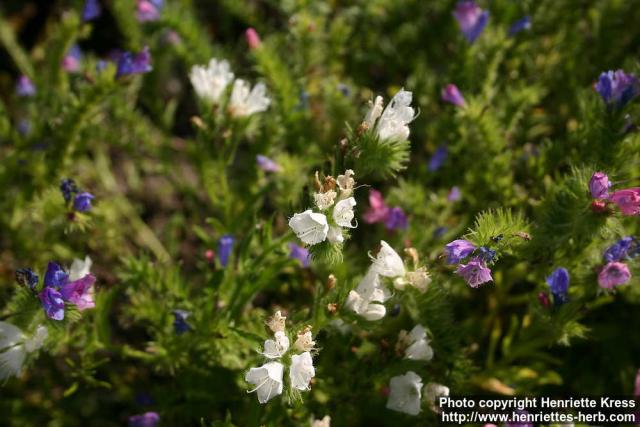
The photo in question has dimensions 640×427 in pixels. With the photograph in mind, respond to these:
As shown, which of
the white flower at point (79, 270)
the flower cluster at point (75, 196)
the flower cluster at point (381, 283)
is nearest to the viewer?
the flower cluster at point (381, 283)

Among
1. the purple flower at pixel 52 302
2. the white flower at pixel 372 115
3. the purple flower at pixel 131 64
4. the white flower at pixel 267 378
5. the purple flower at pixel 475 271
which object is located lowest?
the white flower at pixel 267 378

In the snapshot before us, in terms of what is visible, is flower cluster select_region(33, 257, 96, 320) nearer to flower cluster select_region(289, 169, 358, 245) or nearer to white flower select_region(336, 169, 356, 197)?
flower cluster select_region(289, 169, 358, 245)

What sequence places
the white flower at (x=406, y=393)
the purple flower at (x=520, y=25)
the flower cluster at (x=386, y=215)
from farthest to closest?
the purple flower at (x=520, y=25) → the flower cluster at (x=386, y=215) → the white flower at (x=406, y=393)

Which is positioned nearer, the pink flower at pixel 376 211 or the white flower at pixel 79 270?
the white flower at pixel 79 270

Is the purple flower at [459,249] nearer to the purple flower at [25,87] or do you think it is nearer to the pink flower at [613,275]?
the pink flower at [613,275]

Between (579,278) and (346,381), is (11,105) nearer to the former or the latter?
(346,381)

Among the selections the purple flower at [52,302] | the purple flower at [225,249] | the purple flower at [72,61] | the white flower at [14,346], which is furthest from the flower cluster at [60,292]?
the purple flower at [72,61]

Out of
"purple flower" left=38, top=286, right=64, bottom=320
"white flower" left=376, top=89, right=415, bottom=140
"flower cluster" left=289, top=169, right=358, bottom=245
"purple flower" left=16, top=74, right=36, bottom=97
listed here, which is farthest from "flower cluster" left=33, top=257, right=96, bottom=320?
"purple flower" left=16, top=74, right=36, bottom=97

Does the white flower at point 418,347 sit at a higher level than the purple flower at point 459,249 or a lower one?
lower
